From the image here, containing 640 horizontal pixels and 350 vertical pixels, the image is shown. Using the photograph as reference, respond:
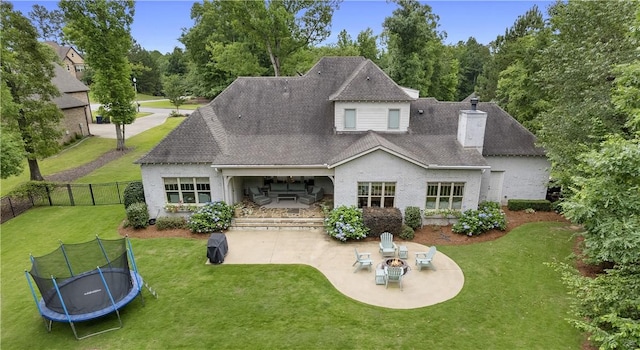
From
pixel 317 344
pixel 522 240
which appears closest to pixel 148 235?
pixel 317 344

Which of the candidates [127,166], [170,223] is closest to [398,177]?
[170,223]

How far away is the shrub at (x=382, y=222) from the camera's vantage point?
1634 cm

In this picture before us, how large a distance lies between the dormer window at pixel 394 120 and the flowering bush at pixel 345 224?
556cm

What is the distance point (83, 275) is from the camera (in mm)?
12102

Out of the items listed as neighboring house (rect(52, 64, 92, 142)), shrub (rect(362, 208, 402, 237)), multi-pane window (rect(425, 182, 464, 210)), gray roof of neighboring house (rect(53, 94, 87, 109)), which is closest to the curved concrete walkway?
shrub (rect(362, 208, 402, 237))

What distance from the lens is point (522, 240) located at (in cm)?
1605

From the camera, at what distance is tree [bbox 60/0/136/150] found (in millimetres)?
26969

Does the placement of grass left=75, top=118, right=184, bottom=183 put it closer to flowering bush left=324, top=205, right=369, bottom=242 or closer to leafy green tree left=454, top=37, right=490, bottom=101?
flowering bush left=324, top=205, right=369, bottom=242

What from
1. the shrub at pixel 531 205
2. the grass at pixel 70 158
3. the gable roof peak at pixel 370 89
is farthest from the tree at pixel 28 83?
the shrub at pixel 531 205

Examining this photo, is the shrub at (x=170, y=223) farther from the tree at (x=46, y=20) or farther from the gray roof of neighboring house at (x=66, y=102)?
the tree at (x=46, y=20)

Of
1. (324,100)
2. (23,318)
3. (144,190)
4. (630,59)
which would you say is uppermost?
(630,59)

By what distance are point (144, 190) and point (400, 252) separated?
13.1m

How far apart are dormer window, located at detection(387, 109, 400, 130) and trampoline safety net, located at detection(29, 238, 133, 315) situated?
14.1 meters

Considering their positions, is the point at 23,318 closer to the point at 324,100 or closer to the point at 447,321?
the point at 447,321
